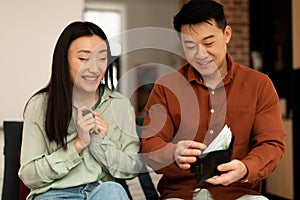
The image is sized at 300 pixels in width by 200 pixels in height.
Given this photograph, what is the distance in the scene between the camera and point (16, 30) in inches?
99.7

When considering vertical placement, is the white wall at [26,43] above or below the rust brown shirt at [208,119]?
above

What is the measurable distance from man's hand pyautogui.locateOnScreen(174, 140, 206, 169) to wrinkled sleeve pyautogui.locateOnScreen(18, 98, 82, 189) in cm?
36

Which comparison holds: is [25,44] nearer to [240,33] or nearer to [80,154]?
[80,154]

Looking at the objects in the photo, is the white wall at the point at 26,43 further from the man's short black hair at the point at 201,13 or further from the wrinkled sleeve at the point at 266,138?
the wrinkled sleeve at the point at 266,138

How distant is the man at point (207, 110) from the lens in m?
1.63

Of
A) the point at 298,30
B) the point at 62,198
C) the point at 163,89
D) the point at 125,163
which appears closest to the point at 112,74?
the point at 163,89

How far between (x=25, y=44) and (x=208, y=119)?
4.18 feet

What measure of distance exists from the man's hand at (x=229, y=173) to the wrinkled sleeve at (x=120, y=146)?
37 cm

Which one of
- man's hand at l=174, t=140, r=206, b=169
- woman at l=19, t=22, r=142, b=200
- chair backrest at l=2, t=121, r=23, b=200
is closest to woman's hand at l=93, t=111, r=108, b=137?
woman at l=19, t=22, r=142, b=200

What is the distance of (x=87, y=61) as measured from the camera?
5.49 ft

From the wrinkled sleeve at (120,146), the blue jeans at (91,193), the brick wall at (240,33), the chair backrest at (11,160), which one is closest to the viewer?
the blue jeans at (91,193)

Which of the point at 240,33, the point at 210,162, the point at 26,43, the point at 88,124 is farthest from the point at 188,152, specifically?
the point at 240,33

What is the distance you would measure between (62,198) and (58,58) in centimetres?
48

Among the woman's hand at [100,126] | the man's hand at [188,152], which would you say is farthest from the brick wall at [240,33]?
the man's hand at [188,152]
